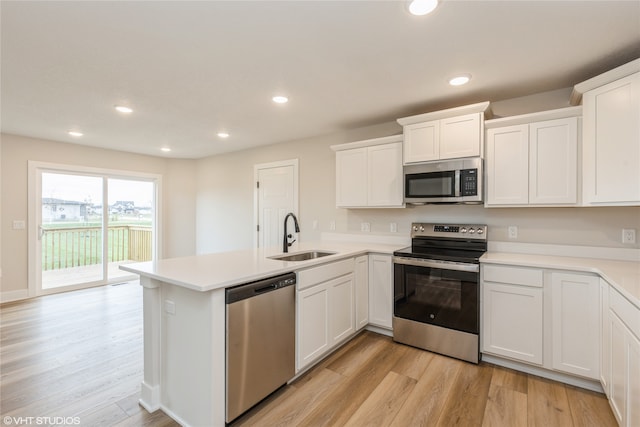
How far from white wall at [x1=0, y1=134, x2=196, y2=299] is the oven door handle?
15.5 ft

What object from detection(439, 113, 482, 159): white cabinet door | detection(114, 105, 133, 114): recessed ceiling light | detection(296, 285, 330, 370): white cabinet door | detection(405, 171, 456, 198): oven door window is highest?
detection(114, 105, 133, 114): recessed ceiling light

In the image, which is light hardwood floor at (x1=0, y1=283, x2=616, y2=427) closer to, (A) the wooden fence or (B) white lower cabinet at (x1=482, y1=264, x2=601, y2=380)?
(B) white lower cabinet at (x1=482, y1=264, x2=601, y2=380)

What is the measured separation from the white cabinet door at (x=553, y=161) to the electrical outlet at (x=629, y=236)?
47 cm

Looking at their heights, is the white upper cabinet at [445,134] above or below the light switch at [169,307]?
above

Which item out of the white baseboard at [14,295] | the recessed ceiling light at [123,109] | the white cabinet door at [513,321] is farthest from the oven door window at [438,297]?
the white baseboard at [14,295]

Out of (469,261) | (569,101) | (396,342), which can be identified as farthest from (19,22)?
(569,101)

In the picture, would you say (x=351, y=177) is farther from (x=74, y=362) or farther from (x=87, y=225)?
(x=87, y=225)

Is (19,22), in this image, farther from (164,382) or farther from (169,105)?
(164,382)

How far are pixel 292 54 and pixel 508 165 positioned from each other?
2.02 meters

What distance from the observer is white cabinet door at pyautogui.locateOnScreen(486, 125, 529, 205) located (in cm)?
246

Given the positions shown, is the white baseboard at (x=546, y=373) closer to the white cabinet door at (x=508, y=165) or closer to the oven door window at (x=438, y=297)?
the oven door window at (x=438, y=297)

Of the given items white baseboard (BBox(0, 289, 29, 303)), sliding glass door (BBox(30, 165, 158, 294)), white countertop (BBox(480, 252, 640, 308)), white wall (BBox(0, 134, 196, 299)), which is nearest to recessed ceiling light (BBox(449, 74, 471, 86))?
white countertop (BBox(480, 252, 640, 308))

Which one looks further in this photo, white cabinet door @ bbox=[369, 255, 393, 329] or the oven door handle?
white cabinet door @ bbox=[369, 255, 393, 329]

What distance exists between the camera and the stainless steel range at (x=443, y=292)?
96.6 inches
